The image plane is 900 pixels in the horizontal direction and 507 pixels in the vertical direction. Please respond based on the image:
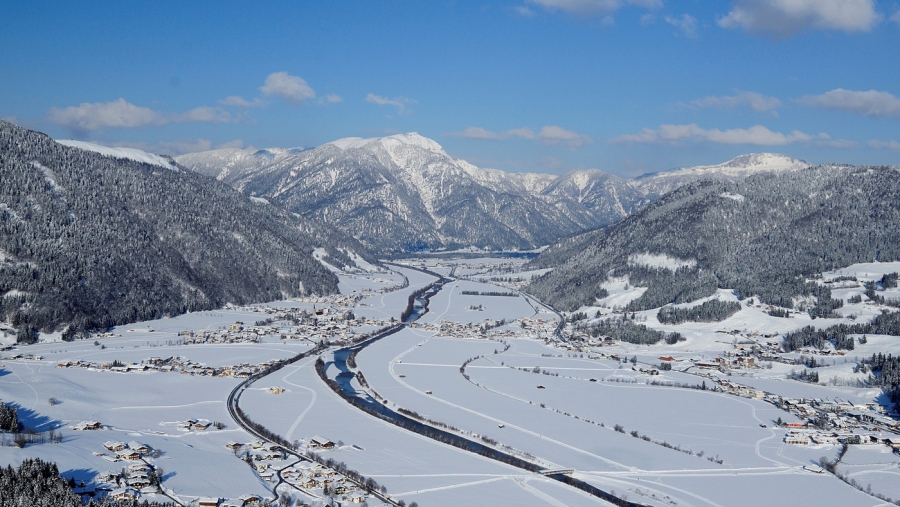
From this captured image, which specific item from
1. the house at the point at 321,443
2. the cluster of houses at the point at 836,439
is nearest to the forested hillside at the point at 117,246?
the house at the point at 321,443

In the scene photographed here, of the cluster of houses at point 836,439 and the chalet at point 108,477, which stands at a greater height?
the chalet at point 108,477

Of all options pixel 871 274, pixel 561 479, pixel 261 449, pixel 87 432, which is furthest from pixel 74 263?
pixel 871 274

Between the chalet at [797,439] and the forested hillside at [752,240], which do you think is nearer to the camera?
the chalet at [797,439]

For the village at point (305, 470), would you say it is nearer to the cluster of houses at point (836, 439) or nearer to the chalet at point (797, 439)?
the chalet at point (797, 439)

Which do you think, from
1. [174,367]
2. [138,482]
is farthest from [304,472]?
[174,367]

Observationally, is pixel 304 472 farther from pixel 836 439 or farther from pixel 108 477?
pixel 836 439

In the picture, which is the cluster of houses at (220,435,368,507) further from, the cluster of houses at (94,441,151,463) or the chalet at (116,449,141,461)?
the chalet at (116,449,141,461)
